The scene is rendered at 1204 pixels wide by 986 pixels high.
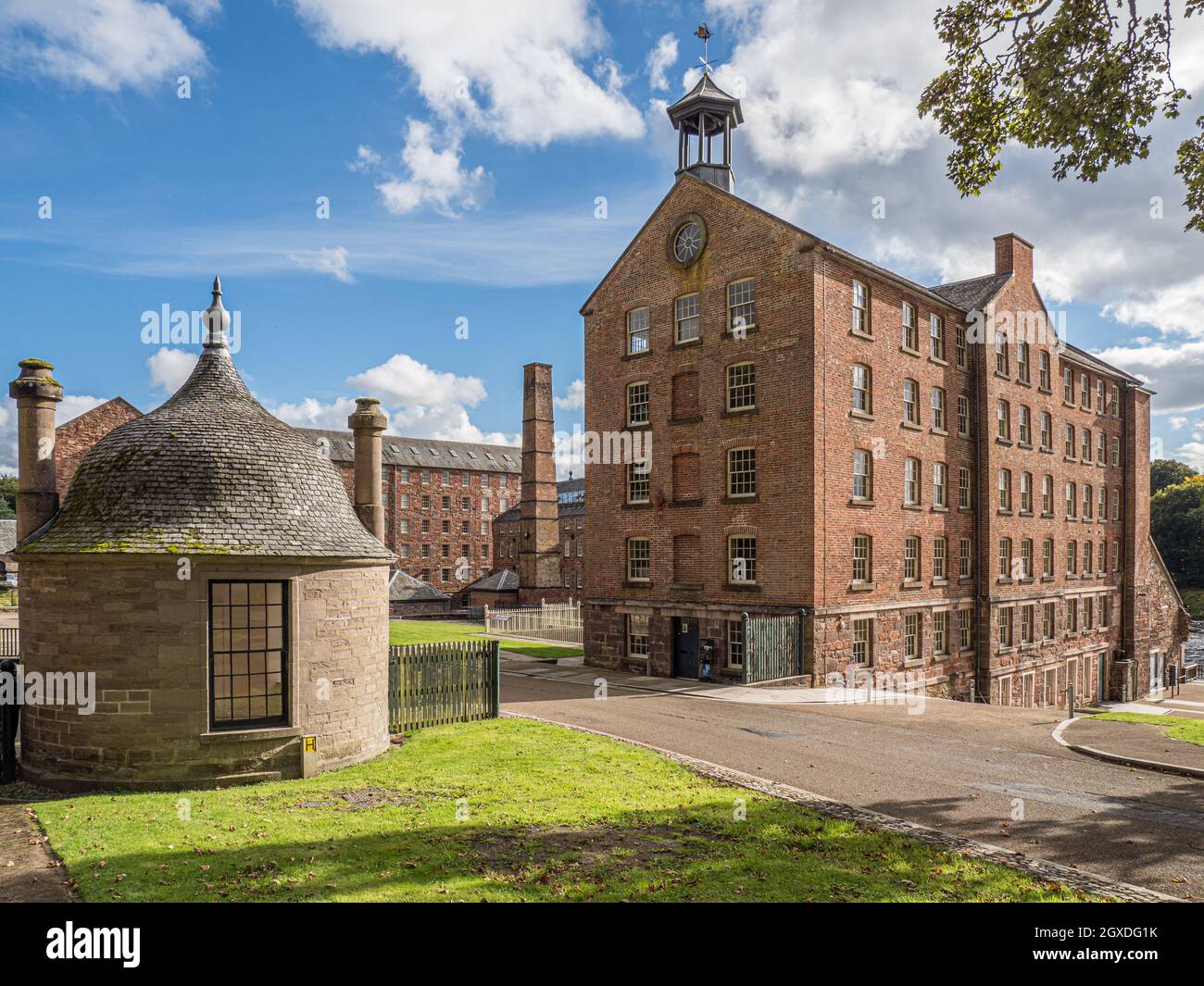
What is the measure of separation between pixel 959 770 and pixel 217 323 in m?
17.6

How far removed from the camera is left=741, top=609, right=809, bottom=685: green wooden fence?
2638 centimetres

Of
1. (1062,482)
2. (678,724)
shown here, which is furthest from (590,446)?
(1062,482)

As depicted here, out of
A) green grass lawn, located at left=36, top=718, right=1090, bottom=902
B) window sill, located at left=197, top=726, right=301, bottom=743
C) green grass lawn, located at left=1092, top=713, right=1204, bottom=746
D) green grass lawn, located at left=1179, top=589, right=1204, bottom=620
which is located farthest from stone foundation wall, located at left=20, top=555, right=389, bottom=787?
green grass lawn, located at left=1179, top=589, right=1204, bottom=620

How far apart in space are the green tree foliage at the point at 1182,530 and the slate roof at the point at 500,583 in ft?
256

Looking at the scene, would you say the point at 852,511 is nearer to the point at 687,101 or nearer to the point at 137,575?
the point at 687,101

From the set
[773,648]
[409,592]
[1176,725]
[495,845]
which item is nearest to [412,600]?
[409,592]

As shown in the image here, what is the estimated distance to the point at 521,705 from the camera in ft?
76.9

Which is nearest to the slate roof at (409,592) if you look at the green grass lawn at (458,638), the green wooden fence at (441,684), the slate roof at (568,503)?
the green grass lawn at (458,638)

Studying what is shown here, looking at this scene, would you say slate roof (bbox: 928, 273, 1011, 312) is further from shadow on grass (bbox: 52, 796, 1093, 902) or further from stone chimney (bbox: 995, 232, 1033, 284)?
shadow on grass (bbox: 52, 796, 1093, 902)

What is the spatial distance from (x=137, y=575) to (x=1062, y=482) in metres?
43.6

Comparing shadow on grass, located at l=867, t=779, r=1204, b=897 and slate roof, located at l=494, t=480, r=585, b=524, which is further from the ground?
slate roof, located at l=494, t=480, r=585, b=524

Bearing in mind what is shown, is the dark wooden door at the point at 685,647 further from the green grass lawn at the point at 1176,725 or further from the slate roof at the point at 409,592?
the slate roof at the point at 409,592

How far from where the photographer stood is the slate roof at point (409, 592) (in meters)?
58.7

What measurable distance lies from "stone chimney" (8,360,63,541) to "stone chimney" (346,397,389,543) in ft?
18.9
